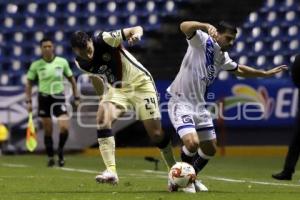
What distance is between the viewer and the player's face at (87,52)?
10.8 meters

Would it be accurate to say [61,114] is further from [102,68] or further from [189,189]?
[189,189]

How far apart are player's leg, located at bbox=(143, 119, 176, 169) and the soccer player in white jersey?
360 millimetres

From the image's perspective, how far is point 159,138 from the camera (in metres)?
11.2

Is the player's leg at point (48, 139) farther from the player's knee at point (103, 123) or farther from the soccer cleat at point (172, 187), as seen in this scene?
the soccer cleat at point (172, 187)

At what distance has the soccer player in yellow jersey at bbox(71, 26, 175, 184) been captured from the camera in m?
10.9

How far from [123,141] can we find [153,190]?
10880 millimetres

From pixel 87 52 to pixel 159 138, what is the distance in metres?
1.36

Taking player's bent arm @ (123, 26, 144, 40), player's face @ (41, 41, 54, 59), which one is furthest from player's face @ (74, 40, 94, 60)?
player's face @ (41, 41, 54, 59)

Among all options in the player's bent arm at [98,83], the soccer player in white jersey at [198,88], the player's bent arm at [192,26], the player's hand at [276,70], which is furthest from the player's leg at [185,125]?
the player's bent arm at [98,83]

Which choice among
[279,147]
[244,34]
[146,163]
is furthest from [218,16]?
[146,163]

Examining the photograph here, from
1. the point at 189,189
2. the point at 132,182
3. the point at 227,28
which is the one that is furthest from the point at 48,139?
the point at 227,28

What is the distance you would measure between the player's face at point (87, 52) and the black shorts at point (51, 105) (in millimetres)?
6368

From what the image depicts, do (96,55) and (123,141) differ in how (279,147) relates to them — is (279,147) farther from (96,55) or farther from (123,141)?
(96,55)

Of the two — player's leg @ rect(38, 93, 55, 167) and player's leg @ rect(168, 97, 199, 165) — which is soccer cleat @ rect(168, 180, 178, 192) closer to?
player's leg @ rect(168, 97, 199, 165)
